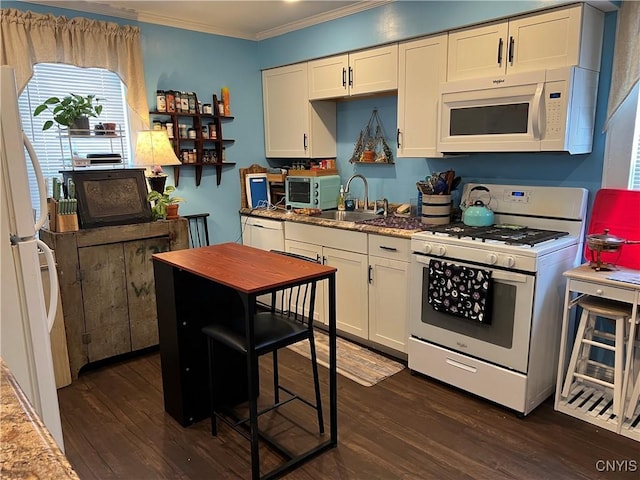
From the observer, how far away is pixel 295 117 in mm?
4223

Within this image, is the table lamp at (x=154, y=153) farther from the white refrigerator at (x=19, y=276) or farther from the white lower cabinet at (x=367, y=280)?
the white refrigerator at (x=19, y=276)

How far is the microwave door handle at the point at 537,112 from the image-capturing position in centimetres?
254

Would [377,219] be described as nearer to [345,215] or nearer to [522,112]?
[345,215]

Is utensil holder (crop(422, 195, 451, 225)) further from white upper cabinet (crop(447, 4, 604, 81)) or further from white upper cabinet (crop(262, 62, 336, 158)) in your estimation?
white upper cabinet (crop(262, 62, 336, 158))

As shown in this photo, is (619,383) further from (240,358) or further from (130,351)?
(130,351)

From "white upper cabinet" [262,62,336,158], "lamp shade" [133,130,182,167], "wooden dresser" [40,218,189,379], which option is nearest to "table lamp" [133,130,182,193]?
"lamp shade" [133,130,182,167]

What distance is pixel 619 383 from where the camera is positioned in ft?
7.78

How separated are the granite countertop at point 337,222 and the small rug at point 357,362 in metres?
0.90

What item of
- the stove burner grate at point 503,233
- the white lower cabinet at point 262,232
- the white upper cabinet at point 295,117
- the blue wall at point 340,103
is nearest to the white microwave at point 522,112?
the blue wall at point 340,103

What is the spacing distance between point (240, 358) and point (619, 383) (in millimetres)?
2041

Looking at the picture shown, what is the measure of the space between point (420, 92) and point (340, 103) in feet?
3.66

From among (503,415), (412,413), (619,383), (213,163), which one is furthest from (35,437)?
(213,163)

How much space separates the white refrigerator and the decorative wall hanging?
2.59 m

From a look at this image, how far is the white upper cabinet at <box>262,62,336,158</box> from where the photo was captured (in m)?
4.11
